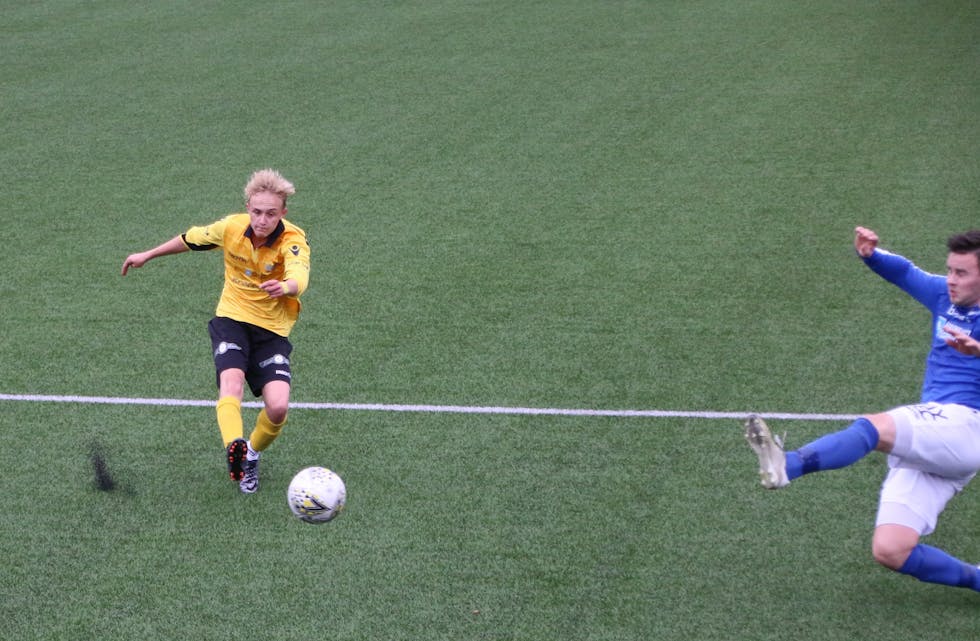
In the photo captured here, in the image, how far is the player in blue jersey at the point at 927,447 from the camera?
5.07 metres

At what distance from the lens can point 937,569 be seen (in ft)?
17.2

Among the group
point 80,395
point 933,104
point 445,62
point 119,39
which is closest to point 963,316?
point 80,395

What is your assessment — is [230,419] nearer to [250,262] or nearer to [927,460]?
[250,262]

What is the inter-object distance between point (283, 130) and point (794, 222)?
6.36m

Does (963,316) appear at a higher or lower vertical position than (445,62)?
higher

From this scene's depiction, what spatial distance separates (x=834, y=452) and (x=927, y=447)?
405 mm

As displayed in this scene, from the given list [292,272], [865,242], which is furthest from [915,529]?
[292,272]

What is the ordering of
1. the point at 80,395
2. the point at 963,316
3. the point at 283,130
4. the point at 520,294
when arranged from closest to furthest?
the point at 963,316
the point at 80,395
the point at 520,294
the point at 283,130

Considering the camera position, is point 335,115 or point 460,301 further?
point 335,115

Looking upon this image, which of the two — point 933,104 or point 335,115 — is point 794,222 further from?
point 335,115

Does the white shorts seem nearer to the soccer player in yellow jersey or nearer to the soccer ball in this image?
the soccer ball

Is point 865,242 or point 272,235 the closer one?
point 865,242

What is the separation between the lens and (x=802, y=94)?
14953mm

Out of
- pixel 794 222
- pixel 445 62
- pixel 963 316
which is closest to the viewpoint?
pixel 963 316
